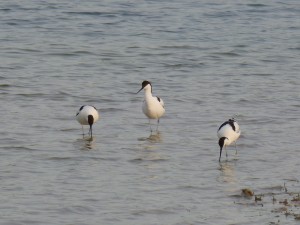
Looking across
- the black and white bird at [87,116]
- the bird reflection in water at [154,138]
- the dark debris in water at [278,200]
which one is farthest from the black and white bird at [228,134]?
the black and white bird at [87,116]

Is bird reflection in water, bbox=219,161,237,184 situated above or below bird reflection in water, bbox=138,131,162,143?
below

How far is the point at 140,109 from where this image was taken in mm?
20234

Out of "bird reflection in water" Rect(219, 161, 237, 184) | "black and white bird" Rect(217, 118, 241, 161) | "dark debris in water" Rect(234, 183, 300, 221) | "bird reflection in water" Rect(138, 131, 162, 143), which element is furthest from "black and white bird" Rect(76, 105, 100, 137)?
"dark debris in water" Rect(234, 183, 300, 221)

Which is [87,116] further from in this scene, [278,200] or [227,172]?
[278,200]

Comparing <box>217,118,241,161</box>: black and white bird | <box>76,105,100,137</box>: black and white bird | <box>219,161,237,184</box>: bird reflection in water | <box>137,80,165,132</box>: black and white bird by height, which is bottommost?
<box>219,161,237,184</box>: bird reflection in water

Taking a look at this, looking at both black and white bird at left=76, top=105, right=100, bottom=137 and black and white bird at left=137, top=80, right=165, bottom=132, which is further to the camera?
black and white bird at left=137, top=80, right=165, bottom=132

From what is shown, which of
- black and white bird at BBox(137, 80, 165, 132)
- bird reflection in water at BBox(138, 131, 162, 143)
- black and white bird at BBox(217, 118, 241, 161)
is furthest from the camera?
black and white bird at BBox(137, 80, 165, 132)

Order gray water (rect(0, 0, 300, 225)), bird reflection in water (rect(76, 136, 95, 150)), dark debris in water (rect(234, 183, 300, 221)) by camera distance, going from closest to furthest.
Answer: dark debris in water (rect(234, 183, 300, 221)) → gray water (rect(0, 0, 300, 225)) → bird reflection in water (rect(76, 136, 95, 150))

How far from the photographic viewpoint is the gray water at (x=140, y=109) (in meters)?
12.9

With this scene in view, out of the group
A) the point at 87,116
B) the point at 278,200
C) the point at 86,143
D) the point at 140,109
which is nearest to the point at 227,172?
the point at 278,200

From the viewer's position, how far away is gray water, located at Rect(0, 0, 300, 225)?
12.9m

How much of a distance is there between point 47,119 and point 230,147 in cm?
389

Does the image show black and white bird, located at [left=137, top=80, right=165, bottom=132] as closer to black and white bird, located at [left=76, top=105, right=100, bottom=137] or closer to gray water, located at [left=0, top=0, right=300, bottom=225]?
gray water, located at [left=0, top=0, right=300, bottom=225]

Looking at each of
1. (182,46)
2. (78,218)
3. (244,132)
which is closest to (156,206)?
(78,218)
